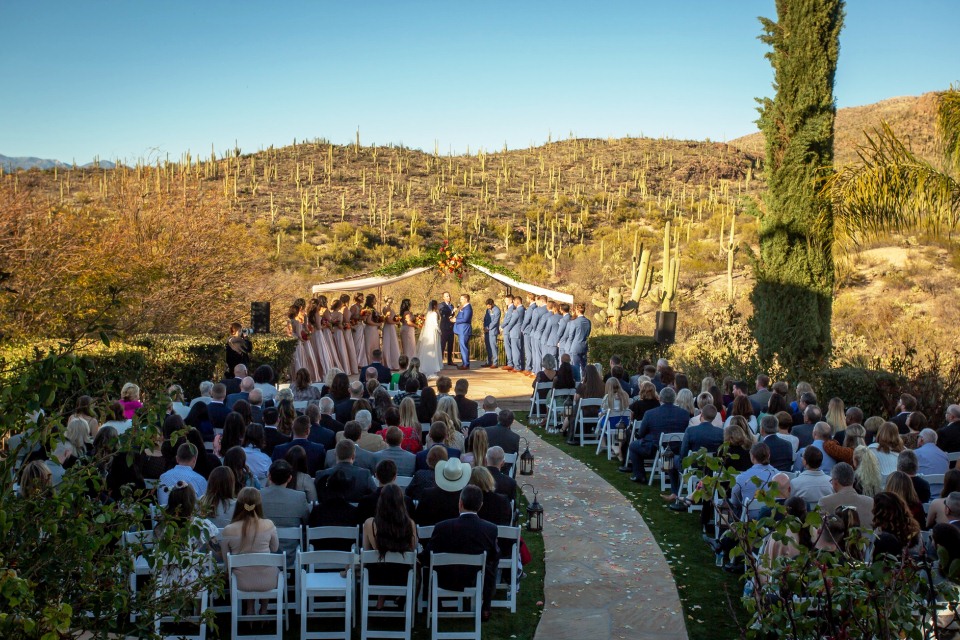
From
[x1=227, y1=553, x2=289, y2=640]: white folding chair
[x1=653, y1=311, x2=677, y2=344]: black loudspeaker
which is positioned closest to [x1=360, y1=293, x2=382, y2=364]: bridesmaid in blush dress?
[x1=653, y1=311, x2=677, y2=344]: black loudspeaker

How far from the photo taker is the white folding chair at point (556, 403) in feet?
49.9

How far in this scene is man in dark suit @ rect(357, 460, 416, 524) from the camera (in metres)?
7.30

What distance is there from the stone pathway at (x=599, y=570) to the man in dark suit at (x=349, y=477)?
1.78 metres

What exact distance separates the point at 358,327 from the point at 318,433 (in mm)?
11077

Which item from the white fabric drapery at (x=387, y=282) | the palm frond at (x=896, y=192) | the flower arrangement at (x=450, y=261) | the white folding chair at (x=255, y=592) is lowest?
the white folding chair at (x=255, y=592)

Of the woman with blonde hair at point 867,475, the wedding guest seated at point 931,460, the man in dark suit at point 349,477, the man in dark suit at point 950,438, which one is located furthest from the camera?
the man in dark suit at point 950,438

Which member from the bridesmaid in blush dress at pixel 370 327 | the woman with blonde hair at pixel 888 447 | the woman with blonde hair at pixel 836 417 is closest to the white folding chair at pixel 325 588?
the woman with blonde hair at pixel 888 447

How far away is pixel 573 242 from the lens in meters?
52.0

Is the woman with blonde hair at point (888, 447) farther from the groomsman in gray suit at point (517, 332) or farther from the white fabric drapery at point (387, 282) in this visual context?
the groomsman in gray suit at point (517, 332)

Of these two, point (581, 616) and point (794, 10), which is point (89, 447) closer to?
point (581, 616)

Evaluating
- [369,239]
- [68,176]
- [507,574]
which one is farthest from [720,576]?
[68,176]

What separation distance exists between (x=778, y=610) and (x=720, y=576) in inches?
211

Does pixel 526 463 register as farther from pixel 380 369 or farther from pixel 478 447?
pixel 380 369

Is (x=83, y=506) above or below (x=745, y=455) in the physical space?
above
